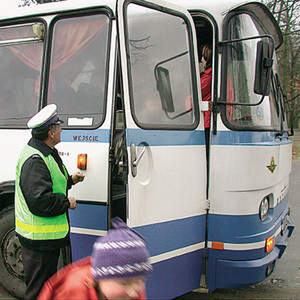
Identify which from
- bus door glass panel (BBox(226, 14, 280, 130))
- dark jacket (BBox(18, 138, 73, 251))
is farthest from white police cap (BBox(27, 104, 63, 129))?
bus door glass panel (BBox(226, 14, 280, 130))

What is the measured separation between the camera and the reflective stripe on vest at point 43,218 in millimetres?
3707

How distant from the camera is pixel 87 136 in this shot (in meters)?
4.19

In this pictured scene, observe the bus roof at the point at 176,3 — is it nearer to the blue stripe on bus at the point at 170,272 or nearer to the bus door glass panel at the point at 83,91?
the bus door glass panel at the point at 83,91

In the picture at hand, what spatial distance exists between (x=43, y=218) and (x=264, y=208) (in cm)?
190

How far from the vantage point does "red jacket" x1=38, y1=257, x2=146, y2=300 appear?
6.11 ft

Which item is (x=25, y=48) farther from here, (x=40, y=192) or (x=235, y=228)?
(x=235, y=228)

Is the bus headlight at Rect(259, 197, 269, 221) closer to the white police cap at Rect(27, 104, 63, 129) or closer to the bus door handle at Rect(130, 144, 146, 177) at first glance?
the bus door handle at Rect(130, 144, 146, 177)

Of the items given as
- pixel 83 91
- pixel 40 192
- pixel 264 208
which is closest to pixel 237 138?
pixel 264 208

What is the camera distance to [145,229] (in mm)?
3783

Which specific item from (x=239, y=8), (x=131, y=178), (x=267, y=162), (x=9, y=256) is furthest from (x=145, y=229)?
(x=239, y=8)

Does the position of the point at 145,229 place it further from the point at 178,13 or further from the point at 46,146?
the point at 178,13

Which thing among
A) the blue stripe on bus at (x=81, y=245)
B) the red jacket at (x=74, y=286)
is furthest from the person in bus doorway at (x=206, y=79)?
the red jacket at (x=74, y=286)

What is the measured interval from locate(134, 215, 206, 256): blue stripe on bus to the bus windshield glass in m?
0.95

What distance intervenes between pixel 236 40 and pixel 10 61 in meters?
2.05
